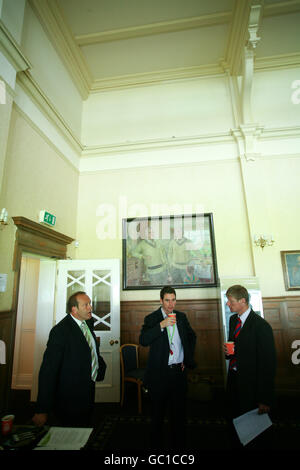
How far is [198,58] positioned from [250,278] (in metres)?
4.89

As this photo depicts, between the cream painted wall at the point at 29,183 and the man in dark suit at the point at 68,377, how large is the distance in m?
1.50

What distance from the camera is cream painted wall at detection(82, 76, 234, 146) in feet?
19.1

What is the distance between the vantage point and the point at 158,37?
Result: 527 cm

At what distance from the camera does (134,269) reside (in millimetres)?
5207

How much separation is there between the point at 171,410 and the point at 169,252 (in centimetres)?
300

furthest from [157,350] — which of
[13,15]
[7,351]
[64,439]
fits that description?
[13,15]

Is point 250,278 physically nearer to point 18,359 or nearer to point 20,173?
point 20,173

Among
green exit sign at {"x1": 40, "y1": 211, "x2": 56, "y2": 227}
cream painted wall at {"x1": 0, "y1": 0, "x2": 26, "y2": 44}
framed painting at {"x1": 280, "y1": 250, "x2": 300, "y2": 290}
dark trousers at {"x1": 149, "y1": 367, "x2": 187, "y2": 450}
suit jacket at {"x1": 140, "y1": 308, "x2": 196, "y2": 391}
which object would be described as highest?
cream painted wall at {"x1": 0, "y1": 0, "x2": 26, "y2": 44}

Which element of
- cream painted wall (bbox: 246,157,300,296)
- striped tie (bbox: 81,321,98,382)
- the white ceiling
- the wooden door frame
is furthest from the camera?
cream painted wall (bbox: 246,157,300,296)

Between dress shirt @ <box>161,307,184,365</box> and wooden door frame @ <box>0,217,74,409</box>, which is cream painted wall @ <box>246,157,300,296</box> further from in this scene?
wooden door frame @ <box>0,217,74,409</box>

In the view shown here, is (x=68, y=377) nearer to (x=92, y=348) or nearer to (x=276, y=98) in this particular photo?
(x=92, y=348)

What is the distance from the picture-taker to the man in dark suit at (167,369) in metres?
2.46

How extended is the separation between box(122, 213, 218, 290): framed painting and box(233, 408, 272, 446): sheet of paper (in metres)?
2.97

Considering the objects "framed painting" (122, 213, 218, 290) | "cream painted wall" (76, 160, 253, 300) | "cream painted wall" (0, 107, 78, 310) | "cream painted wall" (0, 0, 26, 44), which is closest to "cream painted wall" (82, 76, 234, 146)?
"cream painted wall" (76, 160, 253, 300)
